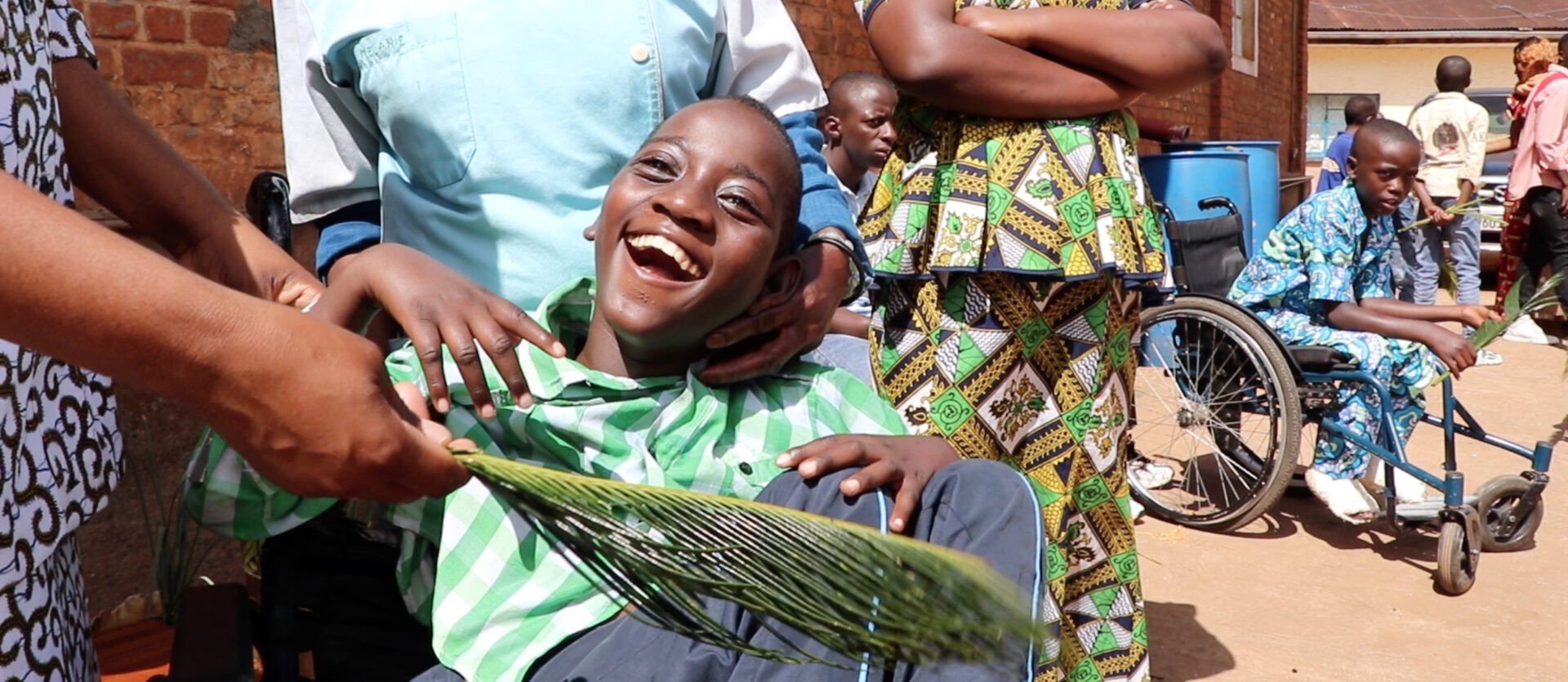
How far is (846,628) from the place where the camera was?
4.20 feet

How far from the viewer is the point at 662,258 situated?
6.03ft

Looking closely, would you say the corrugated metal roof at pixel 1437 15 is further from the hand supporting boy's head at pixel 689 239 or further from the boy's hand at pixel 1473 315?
the hand supporting boy's head at pixel 689 239

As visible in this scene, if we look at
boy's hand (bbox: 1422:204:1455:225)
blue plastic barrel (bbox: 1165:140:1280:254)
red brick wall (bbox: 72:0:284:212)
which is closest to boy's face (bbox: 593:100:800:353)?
red brick wall (bbox: 72:0:284:212)

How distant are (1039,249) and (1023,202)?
10 cm

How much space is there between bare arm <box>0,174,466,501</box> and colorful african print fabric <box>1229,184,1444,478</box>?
14.7ft

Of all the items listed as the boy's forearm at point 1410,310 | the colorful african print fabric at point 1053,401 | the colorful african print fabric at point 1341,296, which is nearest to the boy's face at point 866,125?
the colorful african print fabric at point 1341,296

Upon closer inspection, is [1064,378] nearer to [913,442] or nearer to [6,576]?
[913,442]

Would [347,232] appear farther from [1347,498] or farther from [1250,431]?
[1250,431]

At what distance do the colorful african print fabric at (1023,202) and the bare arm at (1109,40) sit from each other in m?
0.08

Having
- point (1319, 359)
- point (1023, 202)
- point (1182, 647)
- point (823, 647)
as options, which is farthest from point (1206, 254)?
point (823, 647)

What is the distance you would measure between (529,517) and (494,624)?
1.01ft

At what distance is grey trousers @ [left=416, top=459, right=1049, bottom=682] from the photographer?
4.45ft

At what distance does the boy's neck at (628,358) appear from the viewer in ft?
6.16

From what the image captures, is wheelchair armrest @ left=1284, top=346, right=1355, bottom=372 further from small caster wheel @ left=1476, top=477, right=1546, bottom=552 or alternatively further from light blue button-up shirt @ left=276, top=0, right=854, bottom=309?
light blue button-up shirt @ left=276, top=0, right=854, bottom=309
